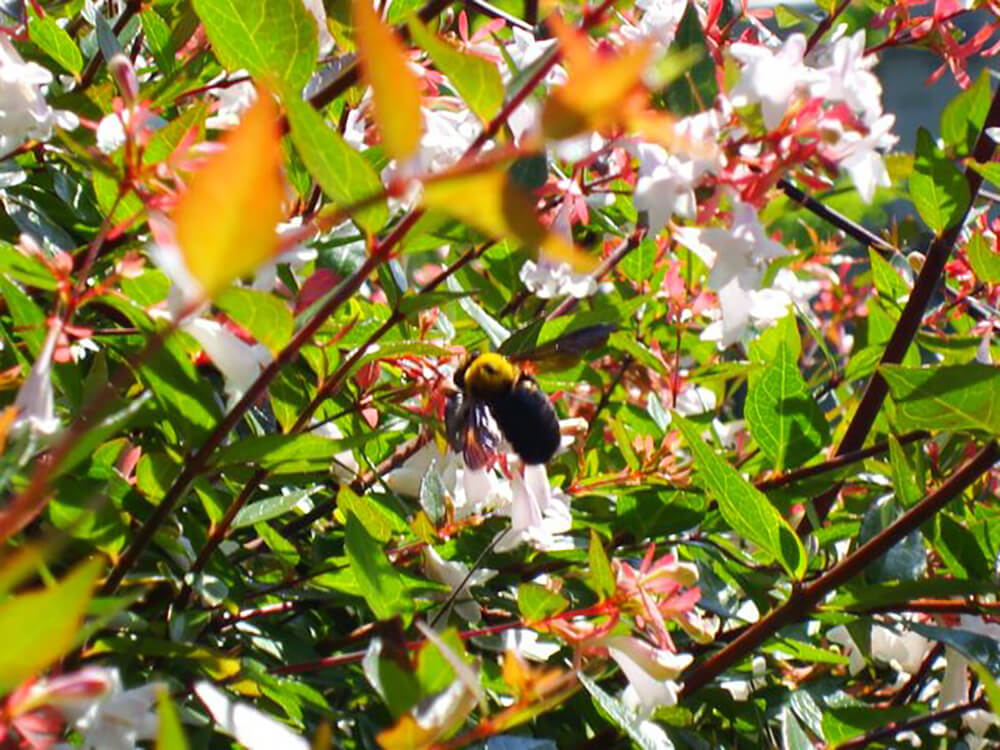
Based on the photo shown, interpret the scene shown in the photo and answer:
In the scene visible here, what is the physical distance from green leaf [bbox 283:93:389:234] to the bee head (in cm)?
31

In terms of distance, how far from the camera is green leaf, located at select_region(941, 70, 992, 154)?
3.19 ft

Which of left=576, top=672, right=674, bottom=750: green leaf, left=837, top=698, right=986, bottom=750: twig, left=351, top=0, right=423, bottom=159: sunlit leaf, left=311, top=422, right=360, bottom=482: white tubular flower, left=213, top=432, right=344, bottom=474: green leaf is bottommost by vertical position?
left=837, top=698, right=986, bottom=750: twig

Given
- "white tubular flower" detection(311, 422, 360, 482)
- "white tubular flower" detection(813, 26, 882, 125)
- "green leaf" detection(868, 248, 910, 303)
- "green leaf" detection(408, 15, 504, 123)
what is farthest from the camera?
"green leaf" detection(868, 248, 910, 303)

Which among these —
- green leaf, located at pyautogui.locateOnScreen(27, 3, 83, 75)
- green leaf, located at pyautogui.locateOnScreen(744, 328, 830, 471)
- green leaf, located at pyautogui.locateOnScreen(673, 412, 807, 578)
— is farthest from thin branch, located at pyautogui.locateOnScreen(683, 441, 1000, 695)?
green leaf, located at pyautogui.locateOnScreen(27, 3, 83, 75)

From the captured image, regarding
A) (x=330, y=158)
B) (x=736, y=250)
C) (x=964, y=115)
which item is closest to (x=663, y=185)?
(x=736, y=250)

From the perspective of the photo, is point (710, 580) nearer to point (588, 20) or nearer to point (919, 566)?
point (919, 566)

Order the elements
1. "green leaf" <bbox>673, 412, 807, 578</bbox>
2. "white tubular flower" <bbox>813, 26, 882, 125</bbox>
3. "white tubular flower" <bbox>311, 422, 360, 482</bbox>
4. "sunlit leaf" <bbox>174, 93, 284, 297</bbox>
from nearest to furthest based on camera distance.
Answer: "sunlit leaf" <bbox>174, 93, 284, 297</bbox> < "white tubular flower" <bbox>813, 26, 882, 125</bbox> < "green leaf" <bbox>673, 412, 807, 578</bbox> < "white tubular flower" <bbox>311, 422, 360, 482</bbox>

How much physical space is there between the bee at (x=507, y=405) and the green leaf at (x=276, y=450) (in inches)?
7.0

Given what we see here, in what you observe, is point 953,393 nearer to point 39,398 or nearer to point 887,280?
point 887,280

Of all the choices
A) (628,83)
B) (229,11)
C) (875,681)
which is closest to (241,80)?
(229,11)

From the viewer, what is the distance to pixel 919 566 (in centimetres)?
101

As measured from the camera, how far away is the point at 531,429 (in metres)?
0.98

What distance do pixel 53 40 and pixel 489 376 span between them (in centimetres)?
42

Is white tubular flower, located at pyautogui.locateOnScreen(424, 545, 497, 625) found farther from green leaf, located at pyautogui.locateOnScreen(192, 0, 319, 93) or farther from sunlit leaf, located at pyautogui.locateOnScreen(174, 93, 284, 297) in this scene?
sunlit leaf, located at pyautogui.locateOnScreen(174, 93, 284, 297)
